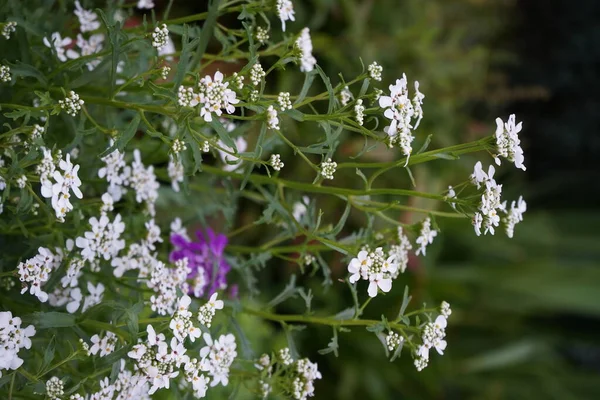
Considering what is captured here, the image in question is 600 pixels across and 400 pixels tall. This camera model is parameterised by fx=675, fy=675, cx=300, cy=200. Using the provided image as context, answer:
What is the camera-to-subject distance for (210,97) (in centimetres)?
59

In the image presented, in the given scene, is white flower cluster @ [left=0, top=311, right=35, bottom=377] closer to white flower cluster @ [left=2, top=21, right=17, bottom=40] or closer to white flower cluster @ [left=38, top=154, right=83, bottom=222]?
white flower cluster @ [left=38, top=154, right=83, bottom=222]

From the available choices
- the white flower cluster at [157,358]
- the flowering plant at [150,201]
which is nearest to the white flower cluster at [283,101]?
the flowering plant at [150,201]

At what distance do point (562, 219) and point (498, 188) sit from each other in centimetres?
154

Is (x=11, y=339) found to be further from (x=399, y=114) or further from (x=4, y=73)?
(x=399, y=114)

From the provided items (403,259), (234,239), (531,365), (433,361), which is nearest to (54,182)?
(403,259)

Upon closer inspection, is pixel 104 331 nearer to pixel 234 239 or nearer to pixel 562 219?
pixel 234 239

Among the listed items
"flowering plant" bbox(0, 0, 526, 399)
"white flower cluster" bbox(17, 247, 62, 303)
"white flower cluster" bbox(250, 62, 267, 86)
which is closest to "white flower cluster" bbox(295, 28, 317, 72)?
"flowering plant" bbox(0, 0, 526, 399)

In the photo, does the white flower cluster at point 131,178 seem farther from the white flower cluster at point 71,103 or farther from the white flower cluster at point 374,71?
the white flower cluster at point 374,71

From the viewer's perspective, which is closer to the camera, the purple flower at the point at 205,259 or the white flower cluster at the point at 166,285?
the white flower cluster at the point at 166,285

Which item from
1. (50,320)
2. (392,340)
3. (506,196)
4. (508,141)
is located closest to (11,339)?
(50,320)

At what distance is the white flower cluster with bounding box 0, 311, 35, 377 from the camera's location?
580 mm

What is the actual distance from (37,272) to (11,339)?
6 centimetres

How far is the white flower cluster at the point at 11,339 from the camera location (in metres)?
0.58

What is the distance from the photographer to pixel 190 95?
594 millimetres
